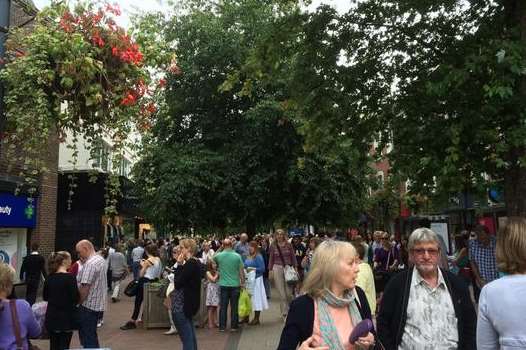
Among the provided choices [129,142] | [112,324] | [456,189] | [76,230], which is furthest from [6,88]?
[76,230]

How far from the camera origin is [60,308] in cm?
669

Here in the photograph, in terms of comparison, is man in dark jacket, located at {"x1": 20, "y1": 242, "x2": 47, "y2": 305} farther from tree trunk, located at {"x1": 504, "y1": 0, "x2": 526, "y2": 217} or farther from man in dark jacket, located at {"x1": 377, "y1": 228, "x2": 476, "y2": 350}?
man in dark jacket, located at {"x1": 377, "y1": 228, "x2": 476, "y2": 350}

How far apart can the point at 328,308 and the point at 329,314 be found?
0.11ft

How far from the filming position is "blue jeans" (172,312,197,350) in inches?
298

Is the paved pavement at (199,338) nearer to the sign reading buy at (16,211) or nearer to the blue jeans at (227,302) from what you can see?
the blue jeans at (227,302)

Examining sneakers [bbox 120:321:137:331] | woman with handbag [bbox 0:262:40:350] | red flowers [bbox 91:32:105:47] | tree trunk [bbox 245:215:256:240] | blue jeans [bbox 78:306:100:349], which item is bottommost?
sneakers [bbox 120:321:137:331]

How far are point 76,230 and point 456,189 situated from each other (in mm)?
17753

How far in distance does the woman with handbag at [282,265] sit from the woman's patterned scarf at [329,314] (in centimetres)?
946

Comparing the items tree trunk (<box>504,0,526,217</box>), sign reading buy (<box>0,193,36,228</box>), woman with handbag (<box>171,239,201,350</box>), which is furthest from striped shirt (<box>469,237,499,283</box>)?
sign reading buy (<box>0,193,36,228</box>)

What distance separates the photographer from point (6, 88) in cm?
490

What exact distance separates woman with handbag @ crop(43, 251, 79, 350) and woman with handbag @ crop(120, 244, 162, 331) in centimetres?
494

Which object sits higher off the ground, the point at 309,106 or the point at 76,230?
the point at 309,106

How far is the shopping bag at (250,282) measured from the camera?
484 inches

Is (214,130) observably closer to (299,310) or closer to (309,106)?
(309,106)
